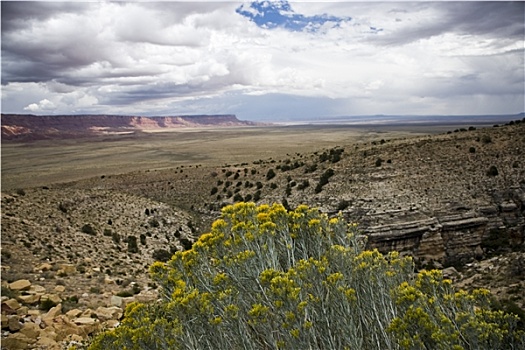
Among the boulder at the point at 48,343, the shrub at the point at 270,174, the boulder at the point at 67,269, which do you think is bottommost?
the boulder at the point at 67,269

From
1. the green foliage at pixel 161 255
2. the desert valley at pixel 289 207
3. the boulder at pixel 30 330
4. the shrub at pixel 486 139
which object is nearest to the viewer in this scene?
the boulder at pixel 30 330

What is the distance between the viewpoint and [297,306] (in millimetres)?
3818

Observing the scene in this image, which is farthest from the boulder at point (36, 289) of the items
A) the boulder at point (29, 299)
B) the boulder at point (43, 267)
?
the boulder at point (43, 267)

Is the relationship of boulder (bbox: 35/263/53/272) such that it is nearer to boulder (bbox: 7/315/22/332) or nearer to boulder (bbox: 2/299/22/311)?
boulder (bbox: 2/299/22/311)

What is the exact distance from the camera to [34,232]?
56.0 ft

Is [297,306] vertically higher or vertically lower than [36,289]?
higher

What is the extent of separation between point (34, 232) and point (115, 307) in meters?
9.66

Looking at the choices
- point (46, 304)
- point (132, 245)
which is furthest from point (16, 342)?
point (132, 245)

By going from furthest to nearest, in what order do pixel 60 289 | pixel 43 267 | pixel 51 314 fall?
pixel 43 267, pixel 60 289, pixel 51 314

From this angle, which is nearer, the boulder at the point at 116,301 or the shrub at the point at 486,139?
the boulder at the point at 116,301

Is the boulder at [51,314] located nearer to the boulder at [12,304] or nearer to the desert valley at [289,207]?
the desert valley at [289,207]

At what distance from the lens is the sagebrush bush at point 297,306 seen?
12.2 ft

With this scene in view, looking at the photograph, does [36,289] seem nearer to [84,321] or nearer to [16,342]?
[84,321]

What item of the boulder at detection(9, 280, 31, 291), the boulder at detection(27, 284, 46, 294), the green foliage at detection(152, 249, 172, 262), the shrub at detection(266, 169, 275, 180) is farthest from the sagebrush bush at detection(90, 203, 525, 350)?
the shrub at detection(266, 169, 275, 180)
